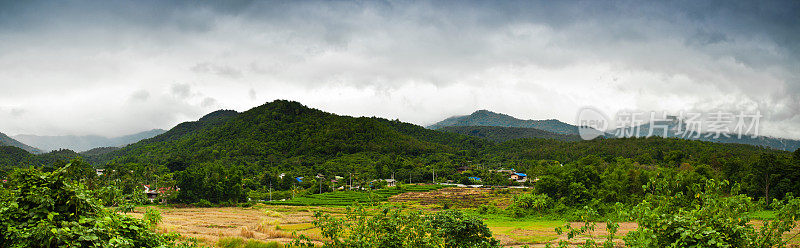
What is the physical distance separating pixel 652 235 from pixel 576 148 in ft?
416

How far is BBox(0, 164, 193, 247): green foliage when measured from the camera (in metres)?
4.48

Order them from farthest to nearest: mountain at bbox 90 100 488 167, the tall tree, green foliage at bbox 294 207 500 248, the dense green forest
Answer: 1. mountain at bbox 90 100 488 167
2. the dense green forest
3. the tall tree
4. green foliage at bbox 294 207 500 248

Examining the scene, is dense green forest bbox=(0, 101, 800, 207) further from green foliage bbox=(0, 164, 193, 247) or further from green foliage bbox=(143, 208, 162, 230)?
green foliage bbox=(0, 164, 193, 247)

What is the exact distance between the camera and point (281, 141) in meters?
128

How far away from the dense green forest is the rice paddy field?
26.7 ft

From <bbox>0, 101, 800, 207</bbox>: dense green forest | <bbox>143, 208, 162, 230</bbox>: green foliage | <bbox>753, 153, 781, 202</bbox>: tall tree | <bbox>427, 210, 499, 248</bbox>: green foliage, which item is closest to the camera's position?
<bbox>143, 208, 162, 230</bbox>: green foliage

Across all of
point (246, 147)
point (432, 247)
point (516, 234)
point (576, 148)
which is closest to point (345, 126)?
point (246, 147)

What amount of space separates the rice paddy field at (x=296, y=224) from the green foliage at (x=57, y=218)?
84.4 inches

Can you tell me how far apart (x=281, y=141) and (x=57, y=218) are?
419 feet

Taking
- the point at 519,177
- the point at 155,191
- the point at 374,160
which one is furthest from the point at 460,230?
the point at 374,160

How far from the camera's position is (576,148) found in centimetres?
12112

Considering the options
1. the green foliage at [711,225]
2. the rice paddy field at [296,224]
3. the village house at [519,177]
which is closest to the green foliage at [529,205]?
the rice paddy field at [296,224]


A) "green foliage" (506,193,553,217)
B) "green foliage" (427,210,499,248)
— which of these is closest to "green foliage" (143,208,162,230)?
"green foliage" (427,210,499,248)

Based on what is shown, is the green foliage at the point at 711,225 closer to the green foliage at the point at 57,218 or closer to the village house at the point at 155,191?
the green foliage at the point at 57,218
